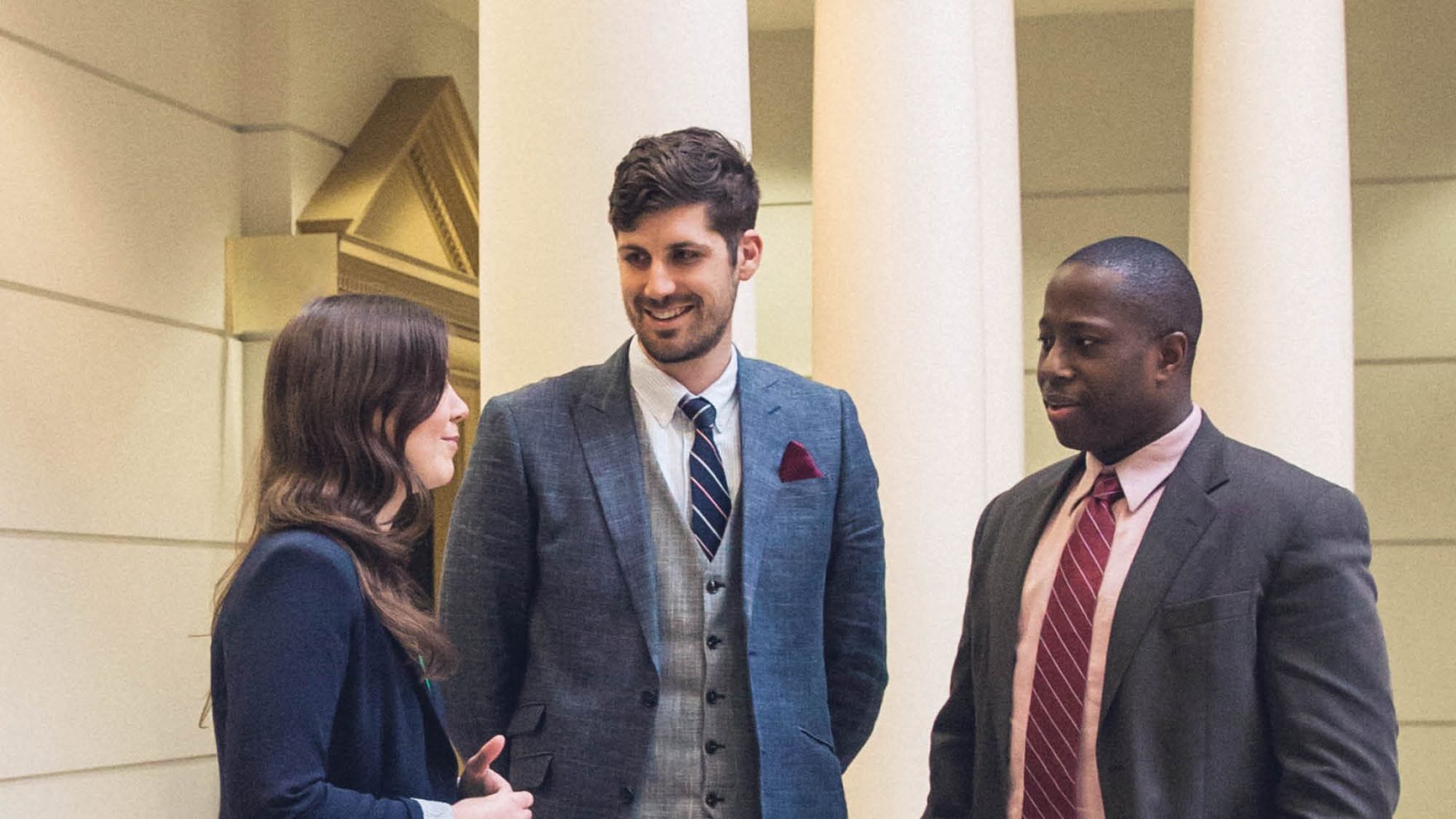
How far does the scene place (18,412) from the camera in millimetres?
8000

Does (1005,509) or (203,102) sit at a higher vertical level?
(203,102)

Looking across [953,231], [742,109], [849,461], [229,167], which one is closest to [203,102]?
[229,167]

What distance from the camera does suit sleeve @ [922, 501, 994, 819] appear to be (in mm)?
3098

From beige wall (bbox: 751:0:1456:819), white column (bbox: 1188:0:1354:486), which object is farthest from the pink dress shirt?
beige wall (bbox: 751:0:1456:819)

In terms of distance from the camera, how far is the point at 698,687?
303 cm

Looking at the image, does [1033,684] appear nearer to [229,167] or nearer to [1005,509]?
[1005,509]

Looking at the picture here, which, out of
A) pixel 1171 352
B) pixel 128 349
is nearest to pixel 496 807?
pixel 1171 352

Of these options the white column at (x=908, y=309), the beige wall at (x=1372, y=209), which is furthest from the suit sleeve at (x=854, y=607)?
the beige wall at (x=1372, y=209)

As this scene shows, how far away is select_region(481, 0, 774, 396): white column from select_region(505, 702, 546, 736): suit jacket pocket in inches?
37.4

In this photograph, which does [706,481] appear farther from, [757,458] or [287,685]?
[287,685]

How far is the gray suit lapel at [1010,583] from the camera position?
2.94 metres

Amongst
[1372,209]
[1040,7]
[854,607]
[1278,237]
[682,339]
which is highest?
[1040,7]

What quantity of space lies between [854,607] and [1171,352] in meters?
0.75

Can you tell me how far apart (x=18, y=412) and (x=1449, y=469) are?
27.9 feet
